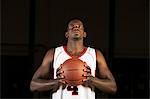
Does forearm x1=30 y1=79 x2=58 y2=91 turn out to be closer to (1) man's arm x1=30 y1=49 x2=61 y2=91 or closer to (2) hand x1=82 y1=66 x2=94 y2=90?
(1) man's arm x1=30 y1=49 x2=61 y2=91

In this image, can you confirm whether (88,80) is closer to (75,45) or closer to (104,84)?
(104,84)

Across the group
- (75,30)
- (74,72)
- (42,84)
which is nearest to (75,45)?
(75,30)

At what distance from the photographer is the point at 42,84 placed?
3395mm

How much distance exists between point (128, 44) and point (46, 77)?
15.2 ft

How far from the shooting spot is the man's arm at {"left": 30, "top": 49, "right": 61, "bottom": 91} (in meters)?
3.37

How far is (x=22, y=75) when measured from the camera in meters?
7.93

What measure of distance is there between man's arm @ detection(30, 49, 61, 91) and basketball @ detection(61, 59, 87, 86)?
6cm

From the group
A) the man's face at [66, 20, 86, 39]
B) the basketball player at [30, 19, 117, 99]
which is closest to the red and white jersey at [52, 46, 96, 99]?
the basketball player at [30, 19, 117, 99]

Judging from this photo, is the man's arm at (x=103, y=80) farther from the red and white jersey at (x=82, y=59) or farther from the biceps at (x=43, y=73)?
the biceps at (x=43, y=73)

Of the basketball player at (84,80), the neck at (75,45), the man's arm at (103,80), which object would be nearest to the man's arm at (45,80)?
the basketball player at (84,80)

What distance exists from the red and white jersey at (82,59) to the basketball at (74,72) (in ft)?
0.18

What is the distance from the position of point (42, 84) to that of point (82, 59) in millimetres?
297

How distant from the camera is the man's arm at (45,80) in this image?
133 inches

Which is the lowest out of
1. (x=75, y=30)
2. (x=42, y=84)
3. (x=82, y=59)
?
(x=42, y=84)
